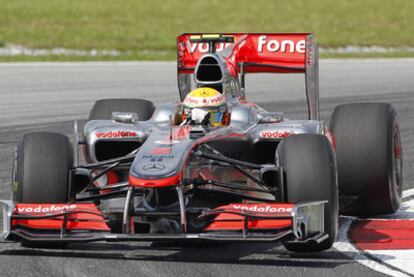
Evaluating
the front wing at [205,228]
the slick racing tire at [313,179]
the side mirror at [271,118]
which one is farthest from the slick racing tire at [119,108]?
the slick racing tire at [313,179]

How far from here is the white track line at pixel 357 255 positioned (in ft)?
25.3

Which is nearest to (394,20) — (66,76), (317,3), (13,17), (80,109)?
(317,3)

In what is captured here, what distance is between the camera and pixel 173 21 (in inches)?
1628

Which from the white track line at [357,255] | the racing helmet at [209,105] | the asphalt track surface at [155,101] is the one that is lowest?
the white track line at [357,255]

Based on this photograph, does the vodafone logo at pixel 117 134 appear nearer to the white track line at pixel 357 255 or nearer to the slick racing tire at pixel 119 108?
the slick racing tire at pixel 119 108

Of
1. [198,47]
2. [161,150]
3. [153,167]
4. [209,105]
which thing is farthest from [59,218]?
[198,47]

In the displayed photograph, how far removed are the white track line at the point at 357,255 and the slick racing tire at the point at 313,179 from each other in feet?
0.67

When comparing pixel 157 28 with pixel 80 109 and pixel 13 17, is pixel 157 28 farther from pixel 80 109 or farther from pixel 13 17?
pixel 80 109

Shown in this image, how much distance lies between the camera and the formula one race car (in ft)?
26.5

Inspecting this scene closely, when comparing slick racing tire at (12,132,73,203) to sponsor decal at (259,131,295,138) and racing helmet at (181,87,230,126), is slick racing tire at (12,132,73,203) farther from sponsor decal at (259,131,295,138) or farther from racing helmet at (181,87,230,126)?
sponsor decal at (259,131,295,138)

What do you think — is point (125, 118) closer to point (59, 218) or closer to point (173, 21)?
point (59, 218)

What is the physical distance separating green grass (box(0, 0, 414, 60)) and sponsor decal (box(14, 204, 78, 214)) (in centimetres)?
2121

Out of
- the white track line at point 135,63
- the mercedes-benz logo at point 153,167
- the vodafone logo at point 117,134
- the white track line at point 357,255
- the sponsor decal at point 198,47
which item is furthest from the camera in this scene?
the white track line at point 135,63

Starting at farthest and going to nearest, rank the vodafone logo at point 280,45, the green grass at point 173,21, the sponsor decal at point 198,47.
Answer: the green grass at point 173,21 → the sponsor decal at point 198,47 → the vodafone logo at point 280,45
